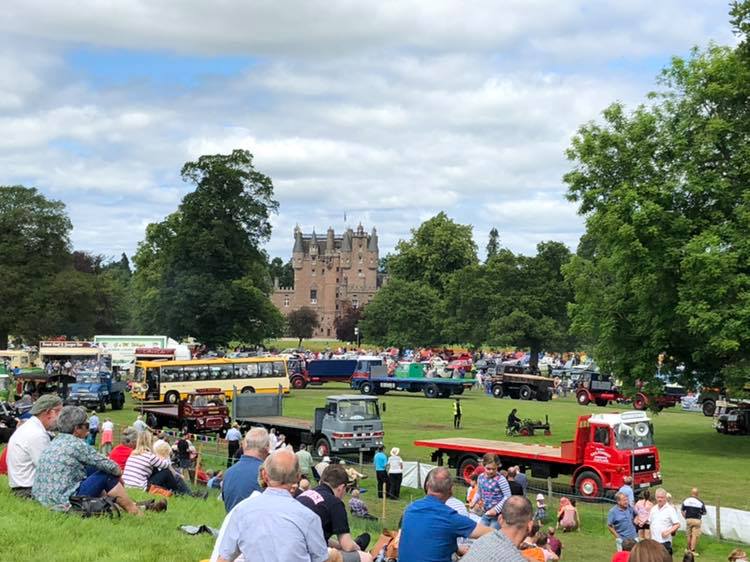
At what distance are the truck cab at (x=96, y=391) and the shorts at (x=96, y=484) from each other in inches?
1366

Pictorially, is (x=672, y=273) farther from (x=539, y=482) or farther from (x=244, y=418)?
(x=244, y=418)

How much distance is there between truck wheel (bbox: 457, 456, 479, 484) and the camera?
25.1 m

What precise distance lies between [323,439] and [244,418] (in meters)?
5.55

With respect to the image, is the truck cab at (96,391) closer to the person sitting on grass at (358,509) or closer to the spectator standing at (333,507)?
the person sitting on grass at (358,509)

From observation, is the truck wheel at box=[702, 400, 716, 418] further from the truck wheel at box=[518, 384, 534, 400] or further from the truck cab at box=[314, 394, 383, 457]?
the truck cab at box=[314, 394, 383, 457]

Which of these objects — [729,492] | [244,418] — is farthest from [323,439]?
[729,492]

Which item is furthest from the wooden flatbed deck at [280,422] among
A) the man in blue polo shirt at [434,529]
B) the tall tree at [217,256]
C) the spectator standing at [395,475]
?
the tall tree at [217,256]

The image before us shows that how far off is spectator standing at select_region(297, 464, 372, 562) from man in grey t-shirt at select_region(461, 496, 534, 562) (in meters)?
2.10

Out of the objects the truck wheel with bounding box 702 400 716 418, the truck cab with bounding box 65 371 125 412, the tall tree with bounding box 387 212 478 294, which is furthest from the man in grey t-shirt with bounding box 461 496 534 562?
the tall tree with bounding box 387 212 478 294

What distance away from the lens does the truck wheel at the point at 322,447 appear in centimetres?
2920

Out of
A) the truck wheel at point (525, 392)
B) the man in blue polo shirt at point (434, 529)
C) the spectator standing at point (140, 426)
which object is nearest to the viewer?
the man in blue polo shirt at point (434, 529)

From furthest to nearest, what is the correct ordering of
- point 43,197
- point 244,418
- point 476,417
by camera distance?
point 43,197 → point 476,417 → point 244,418

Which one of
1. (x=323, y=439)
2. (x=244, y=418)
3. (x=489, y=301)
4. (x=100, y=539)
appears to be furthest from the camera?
(x=489, y=301)

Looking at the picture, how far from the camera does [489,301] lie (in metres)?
82.8
